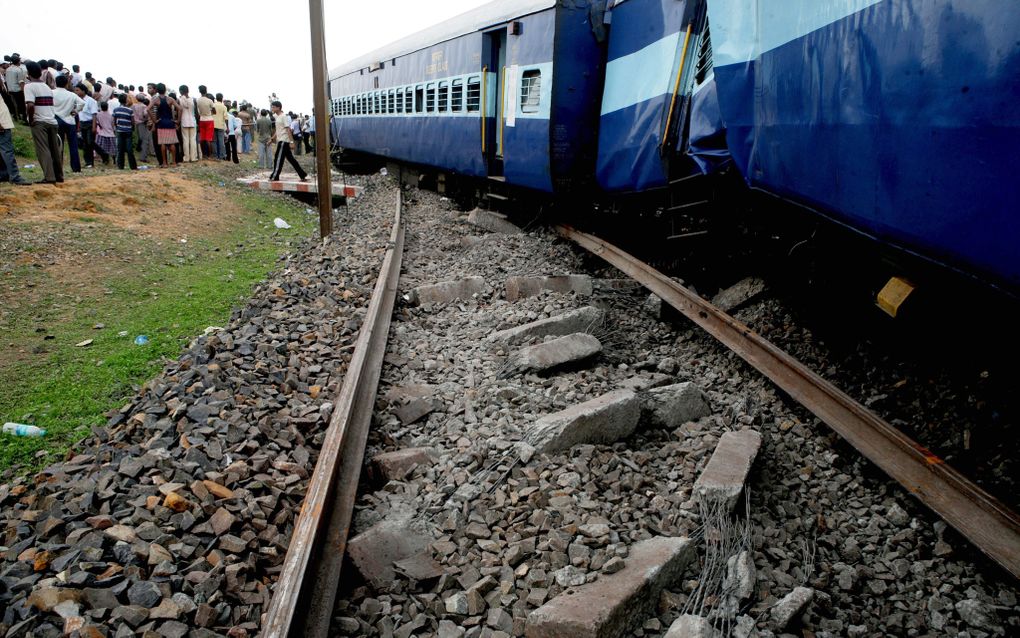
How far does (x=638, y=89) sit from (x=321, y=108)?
4877mm

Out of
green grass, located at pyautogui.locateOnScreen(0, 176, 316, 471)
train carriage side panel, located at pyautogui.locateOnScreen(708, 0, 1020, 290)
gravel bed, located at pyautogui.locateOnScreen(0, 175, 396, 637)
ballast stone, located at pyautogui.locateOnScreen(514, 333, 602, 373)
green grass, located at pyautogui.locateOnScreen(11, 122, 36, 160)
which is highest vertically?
train carriage side panel, located at pyautogui.locateOnScreen(708, 0, 1020, 290)

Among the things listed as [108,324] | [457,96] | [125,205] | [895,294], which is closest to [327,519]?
[895,294]

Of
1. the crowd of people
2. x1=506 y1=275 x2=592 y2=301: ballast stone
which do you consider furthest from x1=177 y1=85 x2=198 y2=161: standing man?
x1=506 y1=275 x2=592 y2=301: ballast stone

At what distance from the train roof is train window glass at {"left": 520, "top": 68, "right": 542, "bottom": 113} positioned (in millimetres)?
775

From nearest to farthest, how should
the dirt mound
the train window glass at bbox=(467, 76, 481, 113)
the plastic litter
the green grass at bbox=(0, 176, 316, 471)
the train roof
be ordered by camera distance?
1. the plastic litter
2. the green grass at bbox=(0, 176, 316, 471)
3. the train roof
4. the dirt mound
5. the train window glass at bbox=(467, 76, 481, 113)

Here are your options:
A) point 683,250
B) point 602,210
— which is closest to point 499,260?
point 602,210

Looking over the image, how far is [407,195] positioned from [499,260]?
759 centimetres

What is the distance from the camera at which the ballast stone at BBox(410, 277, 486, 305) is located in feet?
20.2

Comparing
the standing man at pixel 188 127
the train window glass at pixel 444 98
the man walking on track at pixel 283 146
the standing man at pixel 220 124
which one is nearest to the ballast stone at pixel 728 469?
the train window glass at pixel 444 98

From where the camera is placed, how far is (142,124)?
1678 centimetres

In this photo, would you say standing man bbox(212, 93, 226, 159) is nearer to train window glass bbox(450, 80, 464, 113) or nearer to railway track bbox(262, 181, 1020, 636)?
train window glass bbox(450, 80, 464, 113)

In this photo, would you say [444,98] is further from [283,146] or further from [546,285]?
[546,285]

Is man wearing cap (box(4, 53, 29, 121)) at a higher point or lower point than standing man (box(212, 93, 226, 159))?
higher

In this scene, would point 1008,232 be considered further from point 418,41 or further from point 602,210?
point 418,41
